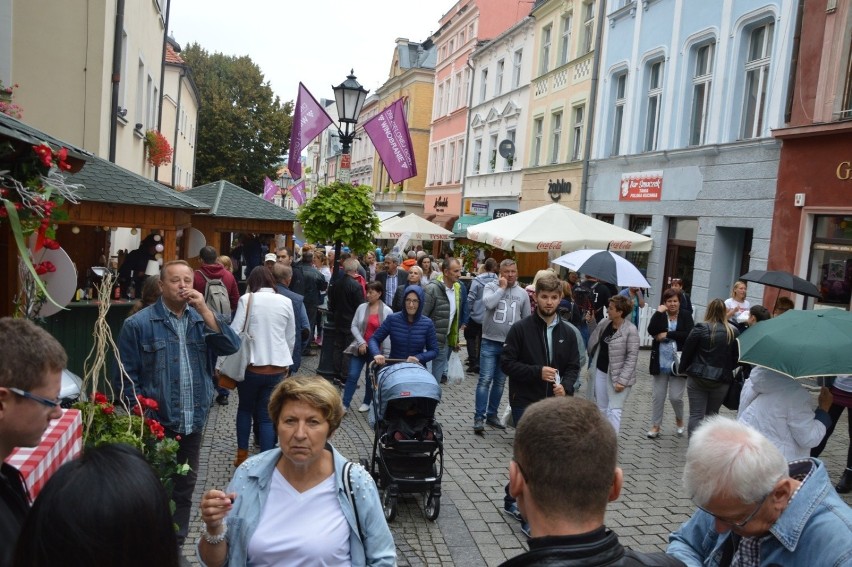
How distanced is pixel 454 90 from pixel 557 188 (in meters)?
16.4

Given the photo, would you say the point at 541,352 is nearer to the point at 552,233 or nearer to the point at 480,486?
the point at 480,486

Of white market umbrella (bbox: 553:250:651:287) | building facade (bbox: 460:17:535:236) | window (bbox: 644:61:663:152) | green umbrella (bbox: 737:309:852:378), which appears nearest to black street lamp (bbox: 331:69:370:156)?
white market umbrella (bbox: 553:250:651:287)

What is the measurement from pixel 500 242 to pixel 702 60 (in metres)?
8.19

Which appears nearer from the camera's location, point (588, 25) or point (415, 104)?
point (588, 25)

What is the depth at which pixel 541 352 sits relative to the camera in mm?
6430

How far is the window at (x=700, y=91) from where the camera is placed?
16.6m

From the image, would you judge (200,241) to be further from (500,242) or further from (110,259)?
(500,242)

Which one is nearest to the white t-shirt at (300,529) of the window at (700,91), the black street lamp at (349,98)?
the black street lamp at (349,98)

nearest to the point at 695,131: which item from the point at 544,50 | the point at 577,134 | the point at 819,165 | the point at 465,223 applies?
the point at 819,165

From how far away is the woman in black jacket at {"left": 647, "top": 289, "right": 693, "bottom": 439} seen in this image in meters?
8.66

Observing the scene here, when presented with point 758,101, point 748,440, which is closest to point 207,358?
point 748,440

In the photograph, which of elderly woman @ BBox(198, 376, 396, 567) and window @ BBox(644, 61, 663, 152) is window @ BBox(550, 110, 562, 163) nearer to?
window @ BBox(644, 61, 663, 152)

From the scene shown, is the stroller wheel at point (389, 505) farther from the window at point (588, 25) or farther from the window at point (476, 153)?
the window at point (476, 153)

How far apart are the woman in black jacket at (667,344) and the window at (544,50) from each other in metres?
19.2
